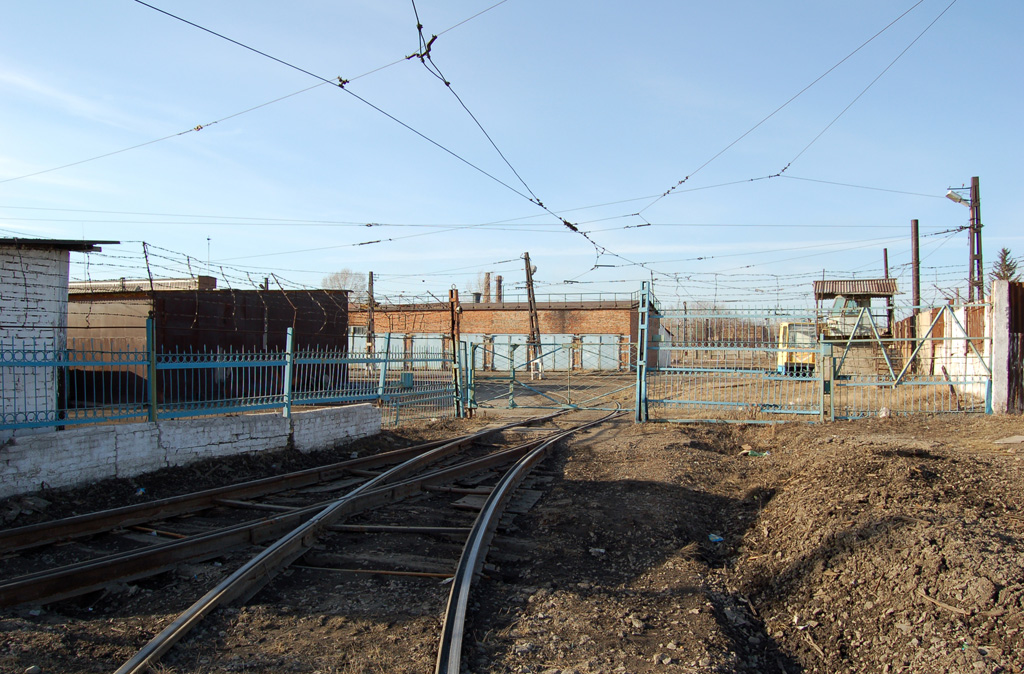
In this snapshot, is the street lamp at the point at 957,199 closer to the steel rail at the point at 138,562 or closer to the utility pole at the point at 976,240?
the utility pole at the point at 976,240

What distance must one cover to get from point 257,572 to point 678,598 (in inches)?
126

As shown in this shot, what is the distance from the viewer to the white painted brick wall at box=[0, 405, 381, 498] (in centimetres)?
728

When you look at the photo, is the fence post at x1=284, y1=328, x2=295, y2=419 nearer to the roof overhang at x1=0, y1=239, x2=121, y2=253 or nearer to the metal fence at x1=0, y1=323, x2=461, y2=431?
the metal fence at x1=0, y1=323, x2=461, y2=431

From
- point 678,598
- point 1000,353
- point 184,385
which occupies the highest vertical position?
point 1000,353

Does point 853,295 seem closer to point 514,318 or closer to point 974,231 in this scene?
point 974,231

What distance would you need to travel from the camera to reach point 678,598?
4781mm

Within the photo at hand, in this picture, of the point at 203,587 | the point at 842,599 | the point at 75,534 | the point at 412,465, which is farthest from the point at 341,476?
the point at 842,599

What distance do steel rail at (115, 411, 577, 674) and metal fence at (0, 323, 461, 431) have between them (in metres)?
Answer: 3.52

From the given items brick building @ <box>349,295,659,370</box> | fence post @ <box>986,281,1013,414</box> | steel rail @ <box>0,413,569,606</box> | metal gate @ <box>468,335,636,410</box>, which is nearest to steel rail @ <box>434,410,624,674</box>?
steel rail @ <box>0,413,569,606</box>

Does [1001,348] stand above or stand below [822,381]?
above

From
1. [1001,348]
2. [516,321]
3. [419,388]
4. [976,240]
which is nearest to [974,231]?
[976,240]

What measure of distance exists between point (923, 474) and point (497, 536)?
4.46 m

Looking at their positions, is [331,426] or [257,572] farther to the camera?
[331,426]

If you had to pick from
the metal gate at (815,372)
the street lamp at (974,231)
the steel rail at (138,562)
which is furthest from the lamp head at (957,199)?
the steel rail at (138,562)
